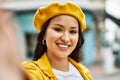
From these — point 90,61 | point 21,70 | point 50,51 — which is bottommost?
point 90,61

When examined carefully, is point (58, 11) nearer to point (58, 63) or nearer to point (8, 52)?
point (58, 63)

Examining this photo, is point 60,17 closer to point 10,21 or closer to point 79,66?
point 79,66

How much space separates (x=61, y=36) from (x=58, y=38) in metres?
0.01

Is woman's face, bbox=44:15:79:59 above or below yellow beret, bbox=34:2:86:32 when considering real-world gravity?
below

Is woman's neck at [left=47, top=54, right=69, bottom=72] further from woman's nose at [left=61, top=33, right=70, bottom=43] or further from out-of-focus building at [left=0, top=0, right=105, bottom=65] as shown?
out-of-focus building at [left=0, top=0, right=105, bottom=65]

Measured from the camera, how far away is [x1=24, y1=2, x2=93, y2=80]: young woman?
1258 millimetres

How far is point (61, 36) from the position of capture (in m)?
1.26

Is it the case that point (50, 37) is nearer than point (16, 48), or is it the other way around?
point (16, 48)

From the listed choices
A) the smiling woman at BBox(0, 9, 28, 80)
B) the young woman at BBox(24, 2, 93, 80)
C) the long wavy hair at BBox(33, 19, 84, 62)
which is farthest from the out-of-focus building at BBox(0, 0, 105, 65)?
the smiling woman at BBox(0, 9, 28, 80)

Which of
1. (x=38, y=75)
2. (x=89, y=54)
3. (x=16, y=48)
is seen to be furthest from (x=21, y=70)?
(x=89, y=54)

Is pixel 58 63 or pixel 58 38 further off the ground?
pixel 58 38

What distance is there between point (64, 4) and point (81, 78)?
316 millimetres

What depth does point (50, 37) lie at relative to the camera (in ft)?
4.24

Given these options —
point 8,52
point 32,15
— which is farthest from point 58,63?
point 32,15
